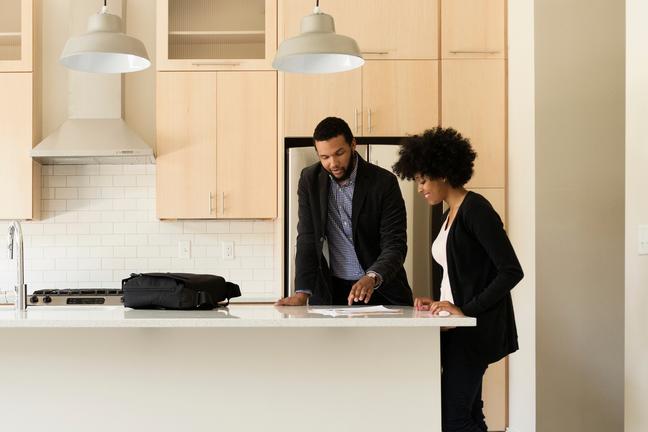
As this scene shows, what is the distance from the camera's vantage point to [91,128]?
4637mm

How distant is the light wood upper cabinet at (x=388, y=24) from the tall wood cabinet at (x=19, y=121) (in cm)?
154

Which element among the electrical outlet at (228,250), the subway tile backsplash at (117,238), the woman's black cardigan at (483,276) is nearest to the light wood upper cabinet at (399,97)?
the subway tile backsplash at (117,238)

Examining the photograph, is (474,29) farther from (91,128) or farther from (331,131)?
(91,128)

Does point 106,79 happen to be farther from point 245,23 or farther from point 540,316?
point 540,316

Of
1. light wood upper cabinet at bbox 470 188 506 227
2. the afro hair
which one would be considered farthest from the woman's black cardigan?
light wood upper cabinet at bbox 470 188 506 227

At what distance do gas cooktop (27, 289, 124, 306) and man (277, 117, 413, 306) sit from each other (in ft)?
5.52

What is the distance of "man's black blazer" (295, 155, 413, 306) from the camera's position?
3.18m

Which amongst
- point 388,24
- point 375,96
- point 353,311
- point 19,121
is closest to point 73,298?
point 19,121

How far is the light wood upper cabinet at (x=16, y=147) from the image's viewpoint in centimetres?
457

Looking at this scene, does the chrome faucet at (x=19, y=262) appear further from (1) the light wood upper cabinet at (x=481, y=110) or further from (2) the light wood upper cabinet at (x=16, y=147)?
(1) the light wood upper cabinet at (x=481, y=110)

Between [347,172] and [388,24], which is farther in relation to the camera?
[388,24]

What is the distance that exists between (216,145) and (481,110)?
1532 millimetres

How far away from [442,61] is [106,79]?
6.56 ft

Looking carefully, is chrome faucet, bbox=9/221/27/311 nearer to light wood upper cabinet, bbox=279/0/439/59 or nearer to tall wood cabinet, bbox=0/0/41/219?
tall wood cabinet, bbox=0/0/41/219
